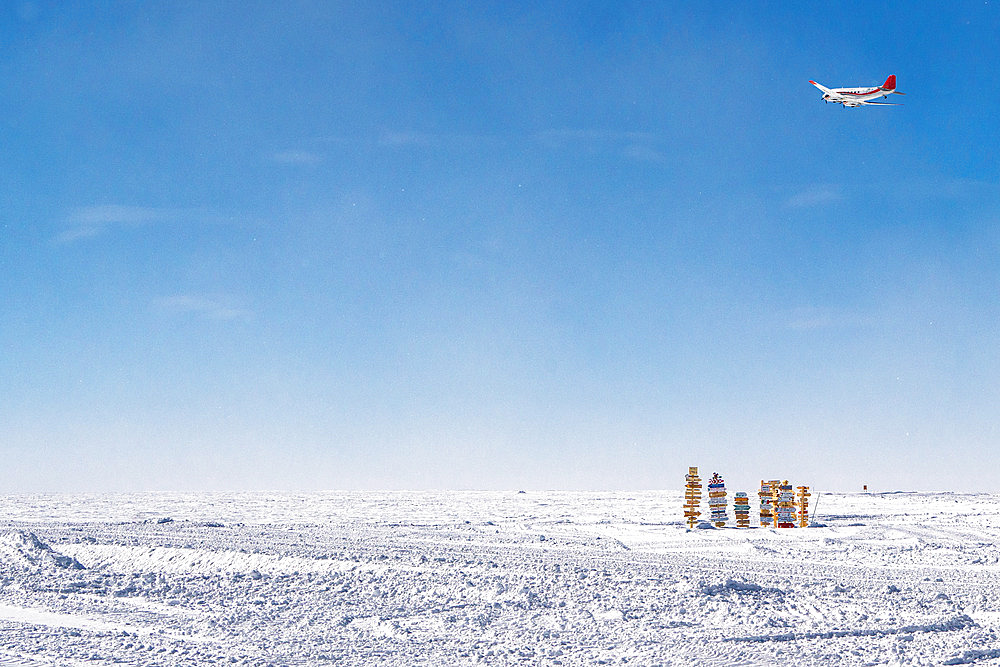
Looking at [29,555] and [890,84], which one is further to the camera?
[890,84]

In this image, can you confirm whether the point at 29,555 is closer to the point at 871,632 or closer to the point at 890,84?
the point at 871,632

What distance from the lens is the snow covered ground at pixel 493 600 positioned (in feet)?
30.7

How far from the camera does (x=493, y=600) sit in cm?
1254

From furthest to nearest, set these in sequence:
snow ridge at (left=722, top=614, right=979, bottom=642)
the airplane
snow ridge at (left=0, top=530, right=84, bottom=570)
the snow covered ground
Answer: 1. the airplane
2. snow ridge at (left=0, top=530, right=84, bottom=570)
3. snow ridge at (left=722, top=614, right=979, bottom=642)
4. the snow covered ground

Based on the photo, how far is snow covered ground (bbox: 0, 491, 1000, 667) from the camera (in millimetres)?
9367

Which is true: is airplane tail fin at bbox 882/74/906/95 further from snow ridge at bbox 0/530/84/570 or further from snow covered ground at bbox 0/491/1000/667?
snow ridge at bbox 0/530/84/570

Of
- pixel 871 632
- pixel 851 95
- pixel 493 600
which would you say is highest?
pixel 851 95

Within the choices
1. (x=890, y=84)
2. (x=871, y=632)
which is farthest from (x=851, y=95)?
(x=871, y=632)

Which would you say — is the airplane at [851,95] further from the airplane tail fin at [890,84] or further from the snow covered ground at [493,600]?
the snow covered ground at [493,600]

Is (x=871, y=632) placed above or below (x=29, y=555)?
above

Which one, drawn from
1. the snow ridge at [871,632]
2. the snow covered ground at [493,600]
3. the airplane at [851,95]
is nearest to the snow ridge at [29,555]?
the snow covered ground at [493,600]

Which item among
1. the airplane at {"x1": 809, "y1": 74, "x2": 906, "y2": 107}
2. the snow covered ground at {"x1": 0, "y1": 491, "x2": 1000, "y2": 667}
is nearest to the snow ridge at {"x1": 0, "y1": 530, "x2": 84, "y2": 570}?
the snow covered ground at {"x1": 0, "y1": 491, "x2": 1000, "y2": 667}

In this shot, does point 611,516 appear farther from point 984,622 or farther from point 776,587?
point 984,622

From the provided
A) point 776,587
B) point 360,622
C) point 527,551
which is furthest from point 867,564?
point 360,622
